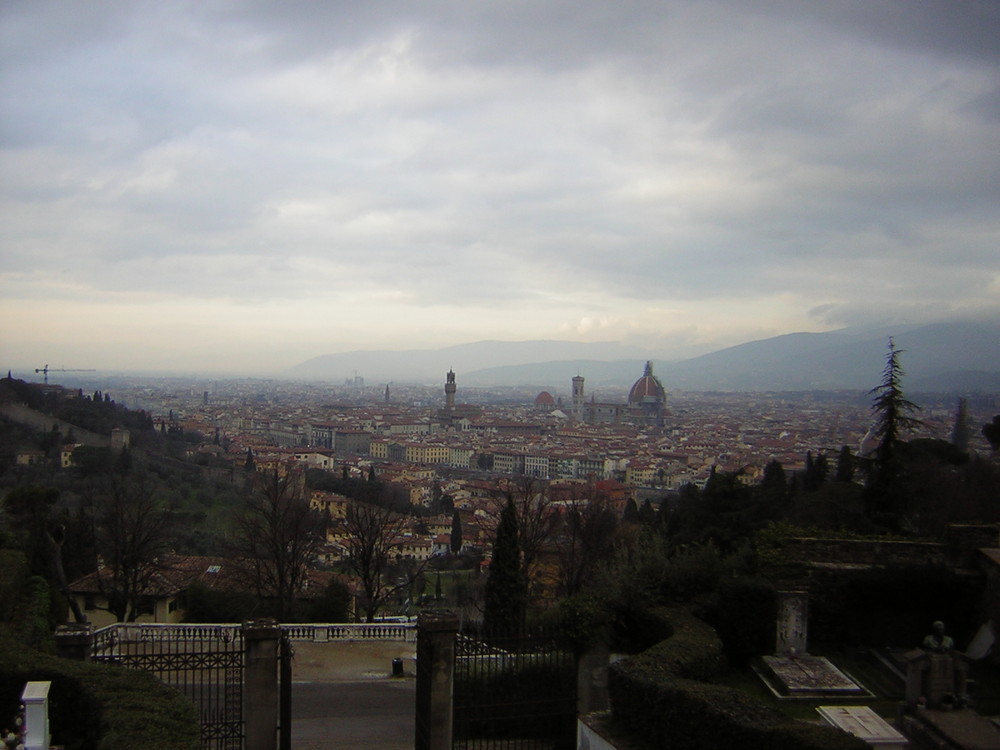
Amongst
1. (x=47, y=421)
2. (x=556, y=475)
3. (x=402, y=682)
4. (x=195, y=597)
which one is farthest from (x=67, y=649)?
(x=556, y=475)

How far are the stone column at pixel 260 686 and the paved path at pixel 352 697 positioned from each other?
1416 millimetres

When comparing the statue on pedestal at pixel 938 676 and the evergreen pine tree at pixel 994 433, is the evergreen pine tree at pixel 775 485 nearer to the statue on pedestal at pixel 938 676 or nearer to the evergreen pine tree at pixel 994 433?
the evergreen pine tree at pixel 994 433

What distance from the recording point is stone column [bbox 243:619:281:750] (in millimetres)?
5539

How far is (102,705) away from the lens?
468 centimetres

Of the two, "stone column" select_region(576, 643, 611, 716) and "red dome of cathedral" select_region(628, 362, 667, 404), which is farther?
"red dome of cathedral" select_region(628, 362, 667, 404)

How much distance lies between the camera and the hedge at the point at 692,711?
4.22m

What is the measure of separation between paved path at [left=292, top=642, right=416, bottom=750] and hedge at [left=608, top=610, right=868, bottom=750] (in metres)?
2.46

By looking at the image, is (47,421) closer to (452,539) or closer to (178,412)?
(452,539)

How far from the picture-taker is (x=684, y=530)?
18016 mm

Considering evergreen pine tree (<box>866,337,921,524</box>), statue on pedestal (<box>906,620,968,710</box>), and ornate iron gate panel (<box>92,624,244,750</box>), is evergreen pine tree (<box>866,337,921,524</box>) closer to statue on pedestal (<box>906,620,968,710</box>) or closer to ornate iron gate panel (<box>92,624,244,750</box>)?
statue on pedestal (<box>906,620,968,710</box>)

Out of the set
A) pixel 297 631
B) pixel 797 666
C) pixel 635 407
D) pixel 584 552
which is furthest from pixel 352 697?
pixel 635 407

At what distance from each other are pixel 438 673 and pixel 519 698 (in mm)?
1214

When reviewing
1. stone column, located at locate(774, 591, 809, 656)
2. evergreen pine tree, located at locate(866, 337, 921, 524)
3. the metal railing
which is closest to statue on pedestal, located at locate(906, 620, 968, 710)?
stone column, located at locate(774, 591, 809, 656)

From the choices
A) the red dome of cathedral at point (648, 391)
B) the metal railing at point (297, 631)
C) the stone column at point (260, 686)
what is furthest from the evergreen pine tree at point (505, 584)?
the red dome of cathedral at point (648, 391)
